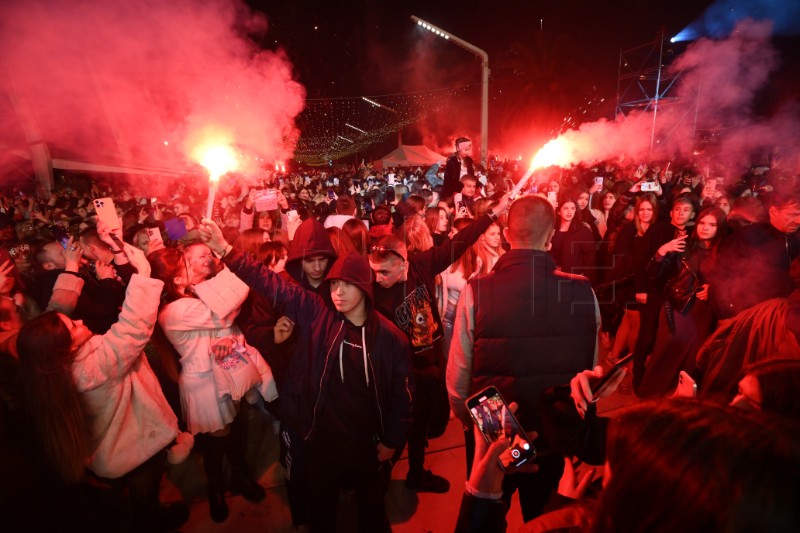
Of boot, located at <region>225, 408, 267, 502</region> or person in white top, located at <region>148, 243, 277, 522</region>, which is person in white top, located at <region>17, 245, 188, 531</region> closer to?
person in white top, located at <region>148, 243, 277, 522</region>

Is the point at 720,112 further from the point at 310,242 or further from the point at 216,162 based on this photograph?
the point at 216,162

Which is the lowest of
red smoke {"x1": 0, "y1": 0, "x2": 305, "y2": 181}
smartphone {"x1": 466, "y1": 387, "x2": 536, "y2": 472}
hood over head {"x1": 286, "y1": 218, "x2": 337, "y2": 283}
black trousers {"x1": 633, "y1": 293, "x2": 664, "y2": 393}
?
black trousers {"x1": 633, "y1": 293, "x2": 664, "y2": 393}

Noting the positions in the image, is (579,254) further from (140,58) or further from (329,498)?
(140,58)

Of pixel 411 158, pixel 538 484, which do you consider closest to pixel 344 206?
pixel 538 484

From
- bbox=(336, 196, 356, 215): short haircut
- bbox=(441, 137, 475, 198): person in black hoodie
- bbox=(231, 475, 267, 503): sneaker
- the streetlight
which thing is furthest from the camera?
the streetlight

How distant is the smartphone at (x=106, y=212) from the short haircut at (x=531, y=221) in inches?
114

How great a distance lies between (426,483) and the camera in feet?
11.7

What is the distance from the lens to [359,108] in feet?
75.8

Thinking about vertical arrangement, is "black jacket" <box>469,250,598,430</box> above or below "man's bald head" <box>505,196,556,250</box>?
below

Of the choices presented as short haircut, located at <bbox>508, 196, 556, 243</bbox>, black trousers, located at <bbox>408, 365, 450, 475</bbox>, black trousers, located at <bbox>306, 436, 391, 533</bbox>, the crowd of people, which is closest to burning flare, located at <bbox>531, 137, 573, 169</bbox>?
the crowd of people

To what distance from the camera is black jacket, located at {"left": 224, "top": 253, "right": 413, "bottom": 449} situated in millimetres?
2607

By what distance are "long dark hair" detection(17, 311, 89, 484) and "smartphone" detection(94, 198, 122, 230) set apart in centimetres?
77

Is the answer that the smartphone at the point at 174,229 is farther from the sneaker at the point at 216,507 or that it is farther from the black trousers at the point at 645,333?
the black trousers at the point at 645,333

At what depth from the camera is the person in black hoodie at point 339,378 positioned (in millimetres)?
2604
